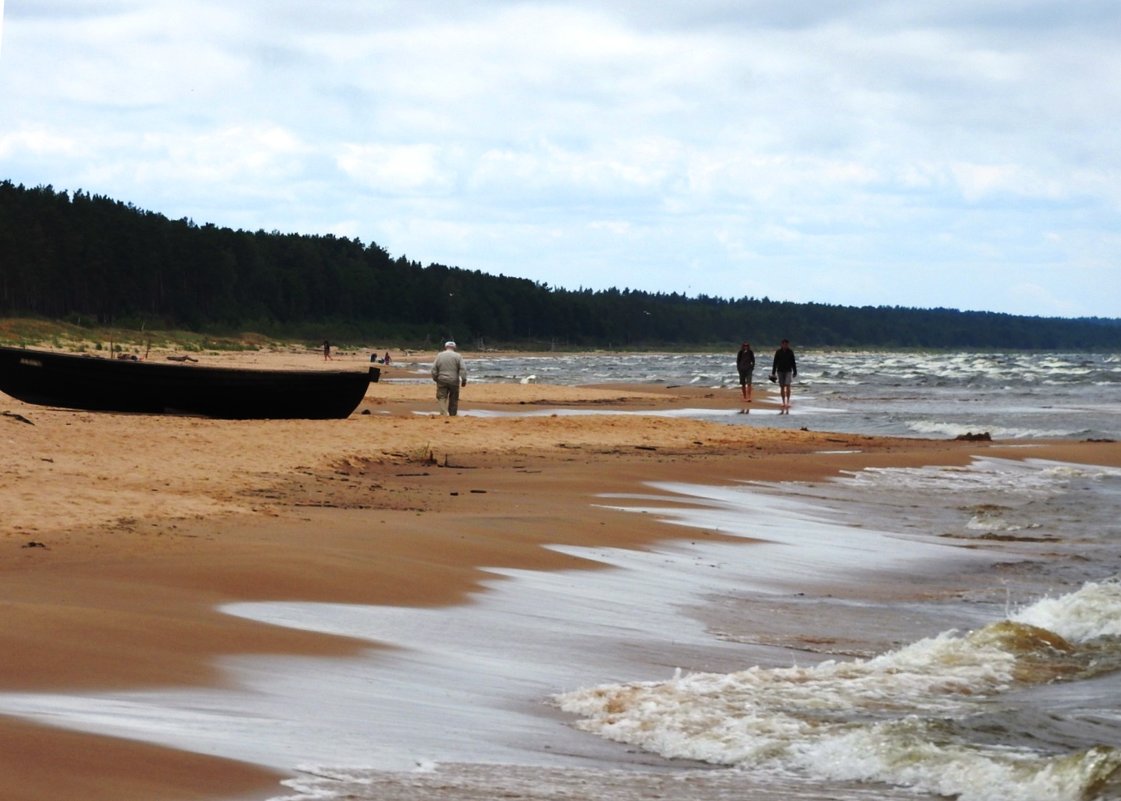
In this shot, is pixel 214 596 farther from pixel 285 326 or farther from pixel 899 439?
pixel 285 326

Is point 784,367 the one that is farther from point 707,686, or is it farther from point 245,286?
point 245,286

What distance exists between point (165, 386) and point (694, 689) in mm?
16839

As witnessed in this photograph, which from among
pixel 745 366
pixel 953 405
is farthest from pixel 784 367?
pixel 953 405

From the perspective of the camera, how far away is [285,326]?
12138 cm

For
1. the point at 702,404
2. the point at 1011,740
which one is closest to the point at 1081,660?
the point at 1011,740

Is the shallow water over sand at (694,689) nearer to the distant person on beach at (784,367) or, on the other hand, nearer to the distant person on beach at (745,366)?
the distant person on beach at (784,367)

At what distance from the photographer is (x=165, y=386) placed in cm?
2181

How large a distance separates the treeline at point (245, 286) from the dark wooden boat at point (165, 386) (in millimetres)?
62301

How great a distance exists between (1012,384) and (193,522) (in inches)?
2025

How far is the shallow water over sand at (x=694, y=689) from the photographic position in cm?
501

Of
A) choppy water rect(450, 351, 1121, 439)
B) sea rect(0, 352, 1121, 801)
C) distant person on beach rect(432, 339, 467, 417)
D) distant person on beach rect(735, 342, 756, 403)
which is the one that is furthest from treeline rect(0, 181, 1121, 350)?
sea rect(0, 352, 1121, 801)

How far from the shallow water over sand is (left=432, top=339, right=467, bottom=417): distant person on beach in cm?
1275

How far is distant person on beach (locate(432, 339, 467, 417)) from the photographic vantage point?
23.9m

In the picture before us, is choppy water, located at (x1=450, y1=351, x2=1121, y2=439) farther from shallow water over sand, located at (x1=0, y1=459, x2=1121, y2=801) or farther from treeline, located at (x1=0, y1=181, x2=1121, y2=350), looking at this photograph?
treeline, located at (x1=0, y1=181, x2=1121, y2=350)
